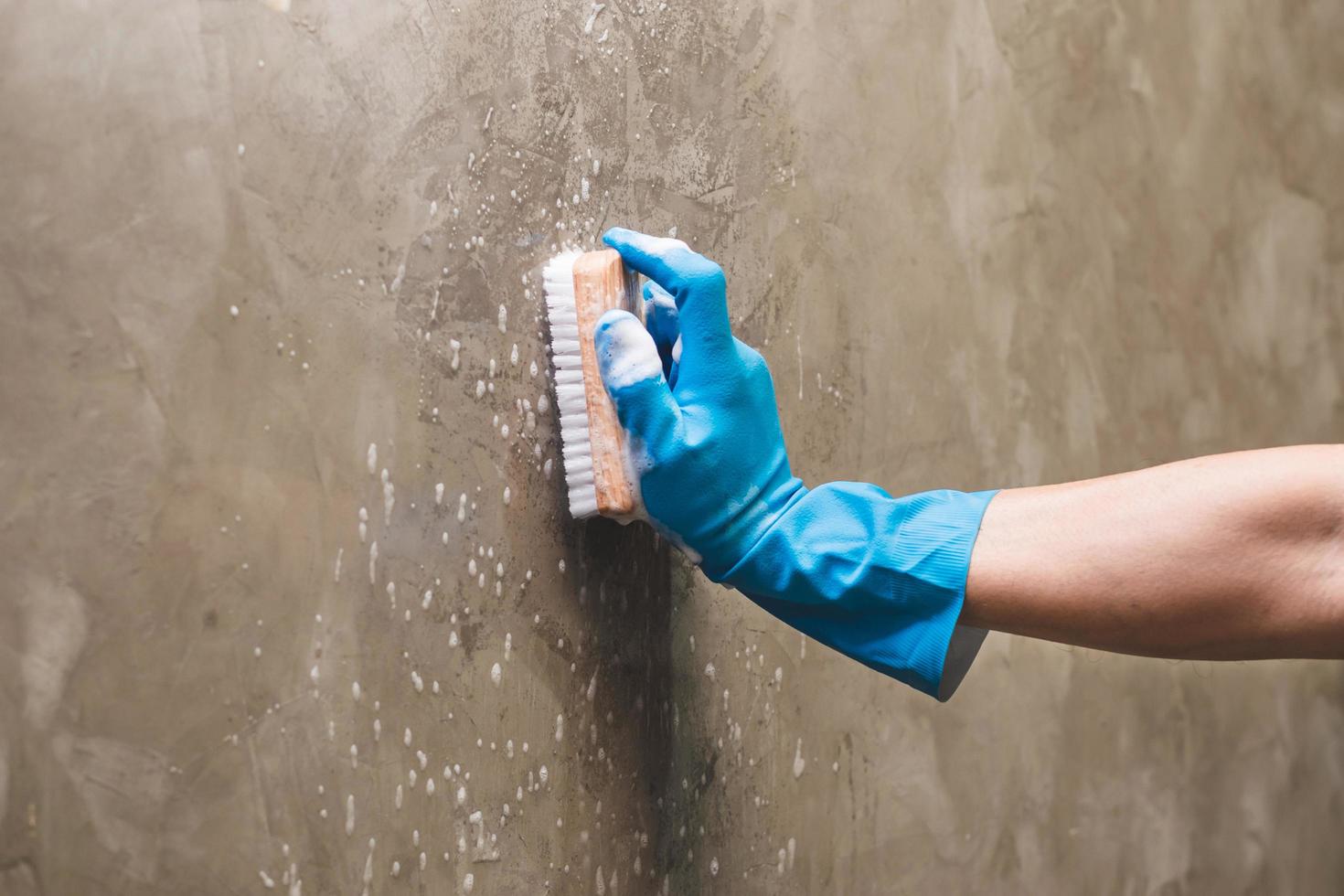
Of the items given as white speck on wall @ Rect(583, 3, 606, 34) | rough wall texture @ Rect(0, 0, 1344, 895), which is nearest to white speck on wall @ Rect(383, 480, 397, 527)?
rough wall texture @ Rect(0, 0, 1344, 895)

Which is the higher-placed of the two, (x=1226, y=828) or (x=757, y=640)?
(x=757, y=640)

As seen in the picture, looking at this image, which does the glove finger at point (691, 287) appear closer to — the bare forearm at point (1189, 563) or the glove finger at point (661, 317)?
the glove finger at point (661, 317)

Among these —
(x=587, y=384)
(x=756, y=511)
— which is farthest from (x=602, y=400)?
(x=756, y=511)

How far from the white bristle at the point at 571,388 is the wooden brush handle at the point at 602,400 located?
0.04 ft

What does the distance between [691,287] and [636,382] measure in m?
0.08

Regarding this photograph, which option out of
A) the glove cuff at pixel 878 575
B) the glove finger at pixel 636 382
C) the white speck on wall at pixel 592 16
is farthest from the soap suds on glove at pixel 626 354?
the white speck on wall at pixel 592 16

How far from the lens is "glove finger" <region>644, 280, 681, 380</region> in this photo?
0.78 metres

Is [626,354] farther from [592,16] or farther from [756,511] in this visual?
[592,16]

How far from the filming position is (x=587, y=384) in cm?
74

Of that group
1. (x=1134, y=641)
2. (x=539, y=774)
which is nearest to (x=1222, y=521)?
(x=1134, y=641)

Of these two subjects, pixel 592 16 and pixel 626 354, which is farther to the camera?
pixel 592 16

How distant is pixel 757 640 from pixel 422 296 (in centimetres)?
41

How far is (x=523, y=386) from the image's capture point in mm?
777

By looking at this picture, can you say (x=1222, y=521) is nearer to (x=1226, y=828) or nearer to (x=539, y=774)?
(x=539, y=774)
